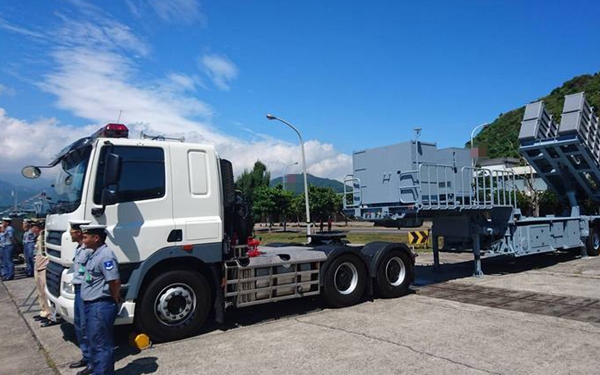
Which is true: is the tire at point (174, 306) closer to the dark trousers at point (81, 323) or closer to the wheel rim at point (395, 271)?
the dark trousers at point (81, 323)

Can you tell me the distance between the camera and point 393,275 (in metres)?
9.48

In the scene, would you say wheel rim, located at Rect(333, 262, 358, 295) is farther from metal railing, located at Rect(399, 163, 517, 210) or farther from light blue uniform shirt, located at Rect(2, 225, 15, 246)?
light blue uniform shirt, located at Rect(2, 225, 15, 246)

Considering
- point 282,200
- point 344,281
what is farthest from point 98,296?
point 282,200

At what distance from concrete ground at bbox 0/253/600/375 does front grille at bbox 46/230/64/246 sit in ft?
4.98

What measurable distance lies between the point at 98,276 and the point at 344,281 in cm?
487

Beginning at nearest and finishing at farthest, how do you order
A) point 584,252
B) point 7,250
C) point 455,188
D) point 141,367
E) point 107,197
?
point 141,367 < point 107,197 < point 455,188 < point 7,250 < point 584,252

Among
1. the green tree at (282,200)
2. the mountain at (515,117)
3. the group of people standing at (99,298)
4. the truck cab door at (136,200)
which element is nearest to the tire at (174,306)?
the truck cab door at (136,200)

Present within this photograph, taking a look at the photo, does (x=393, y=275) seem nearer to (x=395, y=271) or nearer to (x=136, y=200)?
(x=395, y=271)

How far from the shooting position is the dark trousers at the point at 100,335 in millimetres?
4832

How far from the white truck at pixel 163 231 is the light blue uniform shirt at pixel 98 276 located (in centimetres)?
126

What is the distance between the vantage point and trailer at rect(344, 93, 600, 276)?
9758 millimetres

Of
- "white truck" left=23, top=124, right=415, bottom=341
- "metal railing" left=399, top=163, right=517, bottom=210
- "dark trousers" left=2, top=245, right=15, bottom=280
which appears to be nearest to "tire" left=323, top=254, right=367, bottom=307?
"white truck" left=23, top=124, right=415, bottom=341

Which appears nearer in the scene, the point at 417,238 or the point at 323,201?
the point at 417,238

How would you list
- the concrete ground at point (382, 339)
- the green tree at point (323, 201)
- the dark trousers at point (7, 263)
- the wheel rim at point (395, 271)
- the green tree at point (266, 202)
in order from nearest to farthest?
the concrete ground at point (382, 339) < the wheel rim at point (395, 271) < the dark trousers at point (7, 263) < the green tree at point (323, 201) < the green tree at point (266, 202)
